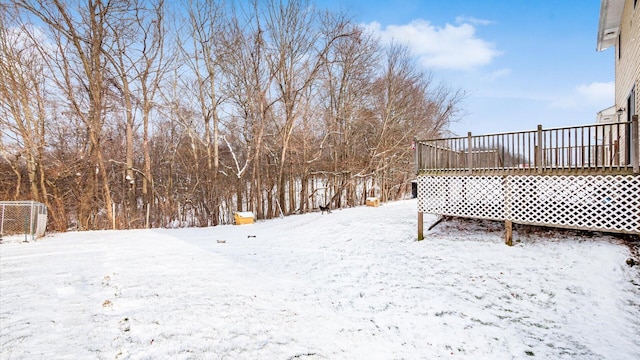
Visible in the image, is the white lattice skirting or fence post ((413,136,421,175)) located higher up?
fence post ((413,136,421,175))

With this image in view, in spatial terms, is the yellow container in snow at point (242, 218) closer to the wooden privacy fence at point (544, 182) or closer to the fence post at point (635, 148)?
the wooden privacy fence at point (544, 182)

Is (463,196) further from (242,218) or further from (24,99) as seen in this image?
(24,99)

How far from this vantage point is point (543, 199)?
6.09m

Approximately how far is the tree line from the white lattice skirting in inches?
357

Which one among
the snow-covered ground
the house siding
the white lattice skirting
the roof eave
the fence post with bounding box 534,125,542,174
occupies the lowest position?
the snow-covered ground

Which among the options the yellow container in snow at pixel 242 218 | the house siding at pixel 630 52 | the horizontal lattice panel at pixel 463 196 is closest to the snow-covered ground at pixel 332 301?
the horizontal lattice panel at pixel 463 196

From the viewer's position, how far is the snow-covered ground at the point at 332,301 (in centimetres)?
303

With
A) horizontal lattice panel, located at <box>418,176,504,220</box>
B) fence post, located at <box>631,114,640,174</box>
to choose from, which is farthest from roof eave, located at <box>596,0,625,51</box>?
horizontal lattice panel, located at <box>418,176,504,220</box>

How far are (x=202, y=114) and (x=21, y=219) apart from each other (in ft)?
25.0

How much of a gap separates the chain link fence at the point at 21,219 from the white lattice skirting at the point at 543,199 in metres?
10.5

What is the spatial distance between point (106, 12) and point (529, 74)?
19503 millimetres

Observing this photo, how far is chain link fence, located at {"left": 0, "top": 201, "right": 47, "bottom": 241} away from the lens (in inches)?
333

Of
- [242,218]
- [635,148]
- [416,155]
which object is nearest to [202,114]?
[242,218]

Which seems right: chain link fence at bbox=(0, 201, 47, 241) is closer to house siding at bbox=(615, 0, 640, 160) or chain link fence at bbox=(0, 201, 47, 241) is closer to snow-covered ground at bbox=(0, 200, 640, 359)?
snow-covered ground at bbox=(0, 200, 640, 359)
